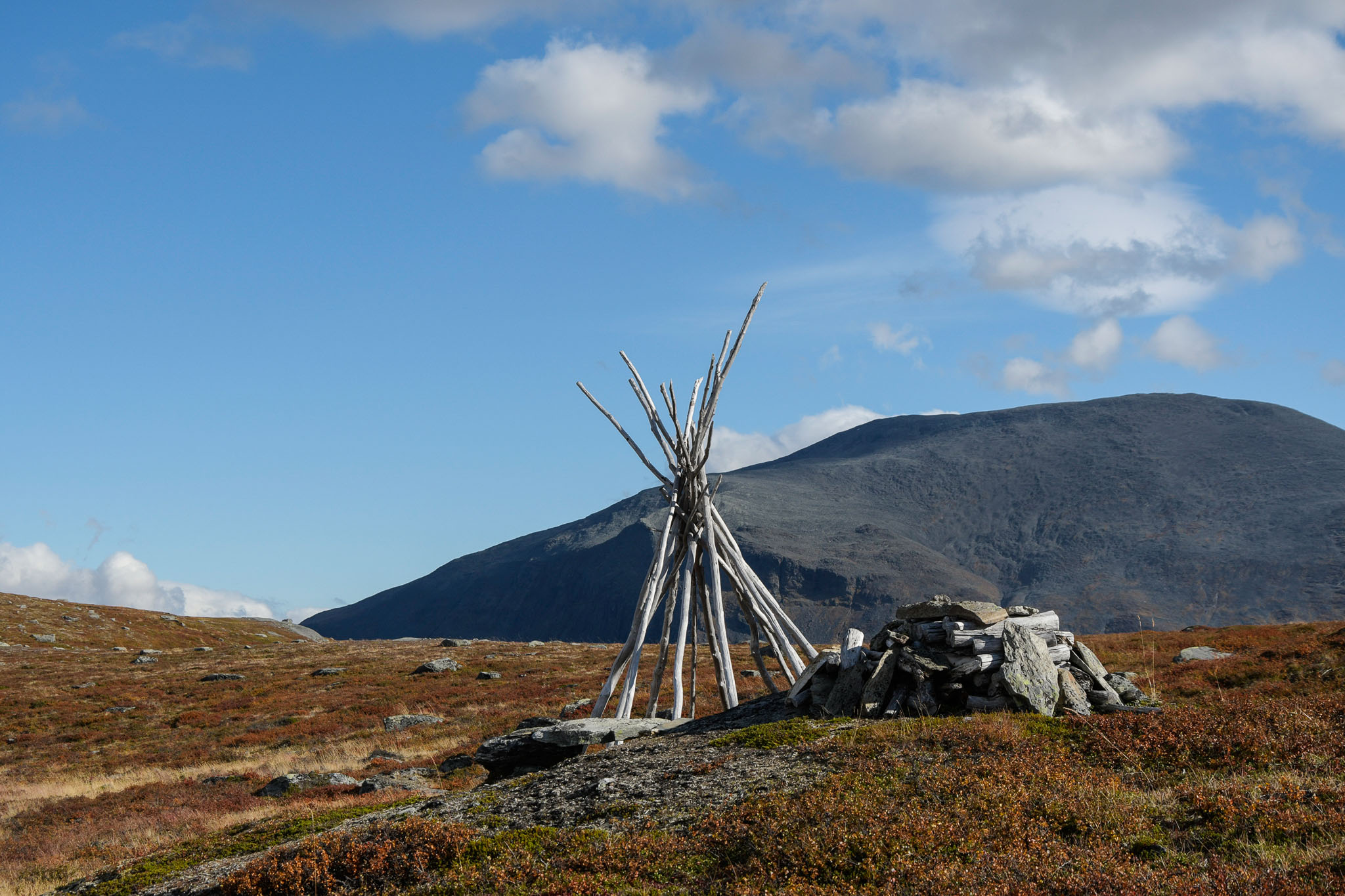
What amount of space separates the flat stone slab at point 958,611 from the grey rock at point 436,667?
Result: 34.5m

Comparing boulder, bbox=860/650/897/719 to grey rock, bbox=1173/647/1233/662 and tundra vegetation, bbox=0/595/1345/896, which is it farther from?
grey rock, bbox=1173/647/1233/662

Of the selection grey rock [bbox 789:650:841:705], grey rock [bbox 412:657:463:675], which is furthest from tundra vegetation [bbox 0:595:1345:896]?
grey rock [bbox 412:657:463:675]

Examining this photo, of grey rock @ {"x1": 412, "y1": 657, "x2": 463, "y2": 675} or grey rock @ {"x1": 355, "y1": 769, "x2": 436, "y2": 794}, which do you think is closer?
grey rock @ {"x1": 355, "y1": 769, "x2": 436, "y2": 794}

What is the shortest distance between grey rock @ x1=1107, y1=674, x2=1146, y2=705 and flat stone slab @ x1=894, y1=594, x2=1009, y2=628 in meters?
1.89

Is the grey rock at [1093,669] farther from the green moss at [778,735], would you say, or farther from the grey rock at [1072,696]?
the green moss at [778,735]

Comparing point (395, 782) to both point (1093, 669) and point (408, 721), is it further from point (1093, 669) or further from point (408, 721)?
point (1093, 669)

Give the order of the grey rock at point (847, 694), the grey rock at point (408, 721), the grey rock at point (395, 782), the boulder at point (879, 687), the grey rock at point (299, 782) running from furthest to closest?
the grey rock at point (408, 721), the grey rock at point (299, 782), the grey rock at point (395, 782), the grey rock at point (847, 694), the boulder at point (879, 687)

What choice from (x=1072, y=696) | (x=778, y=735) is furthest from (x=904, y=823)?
(x=1072, y=696)

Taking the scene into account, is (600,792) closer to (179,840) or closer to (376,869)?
(376,869)

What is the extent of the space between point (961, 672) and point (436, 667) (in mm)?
36127

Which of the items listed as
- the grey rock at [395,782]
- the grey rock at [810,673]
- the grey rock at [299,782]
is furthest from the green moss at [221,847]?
the grey rock at [810,673]

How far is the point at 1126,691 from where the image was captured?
45.8ft

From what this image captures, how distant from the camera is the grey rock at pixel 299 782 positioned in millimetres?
19469

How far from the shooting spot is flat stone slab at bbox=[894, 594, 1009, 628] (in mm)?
13539
